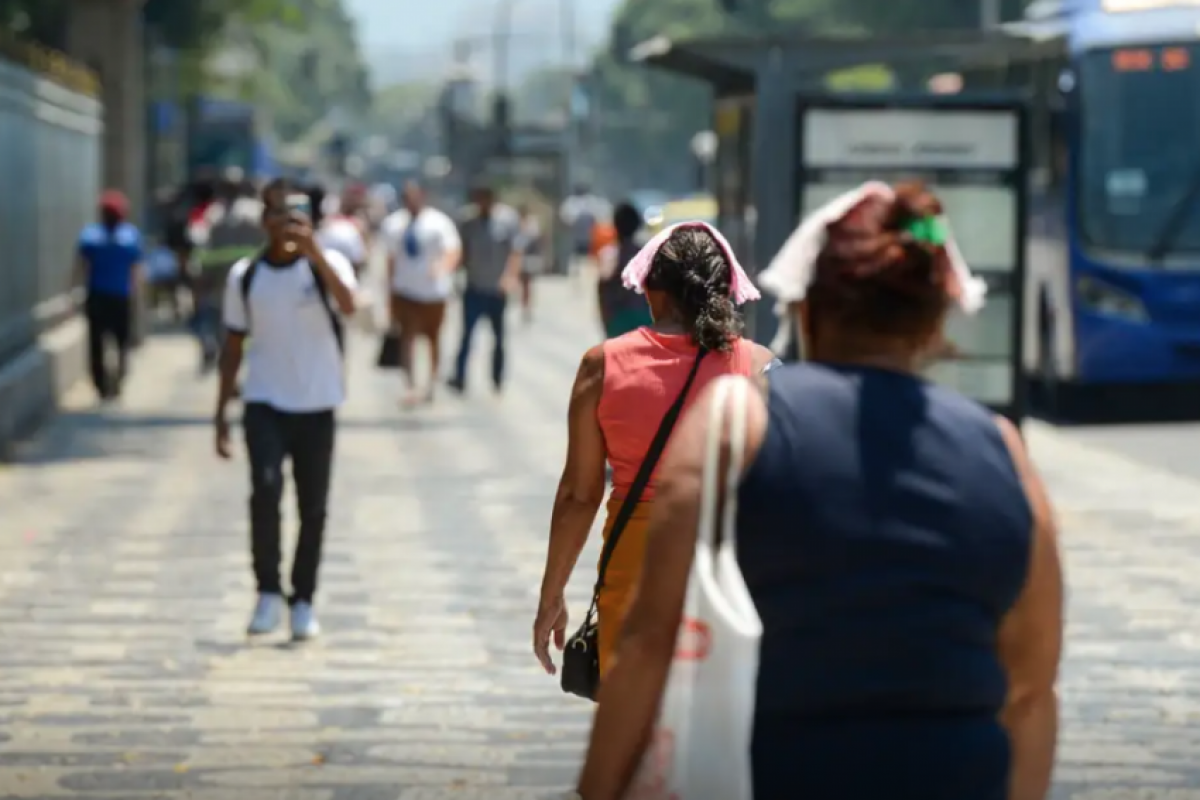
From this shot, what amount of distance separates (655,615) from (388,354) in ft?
54.6

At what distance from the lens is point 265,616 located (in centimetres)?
1026

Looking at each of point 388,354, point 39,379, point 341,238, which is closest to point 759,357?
point 341,238

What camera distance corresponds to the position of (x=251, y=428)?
10.1 meters

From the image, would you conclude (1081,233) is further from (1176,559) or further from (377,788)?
(377,788)

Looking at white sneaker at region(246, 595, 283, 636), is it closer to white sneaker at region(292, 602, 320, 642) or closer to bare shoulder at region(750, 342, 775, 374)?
white sneaker at region(292, 602, 320, 642)

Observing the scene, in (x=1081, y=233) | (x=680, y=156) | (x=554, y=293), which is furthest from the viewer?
(x=680, y=156)

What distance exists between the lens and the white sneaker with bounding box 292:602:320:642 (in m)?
10.1

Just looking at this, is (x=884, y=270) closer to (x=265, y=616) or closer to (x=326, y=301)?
(x=326, y=301)

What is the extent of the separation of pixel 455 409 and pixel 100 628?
11.1 m

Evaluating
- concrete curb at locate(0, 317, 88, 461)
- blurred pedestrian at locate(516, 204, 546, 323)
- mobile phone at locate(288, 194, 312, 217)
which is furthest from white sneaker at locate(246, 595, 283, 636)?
blurred pedestrian at locate(516, 204, 546, 323)

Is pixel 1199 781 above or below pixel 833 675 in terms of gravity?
below

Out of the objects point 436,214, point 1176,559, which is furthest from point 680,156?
point 1176,559

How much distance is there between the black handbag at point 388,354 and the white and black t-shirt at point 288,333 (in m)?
9.93

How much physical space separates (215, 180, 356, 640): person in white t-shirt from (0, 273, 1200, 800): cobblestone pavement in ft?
1.47
